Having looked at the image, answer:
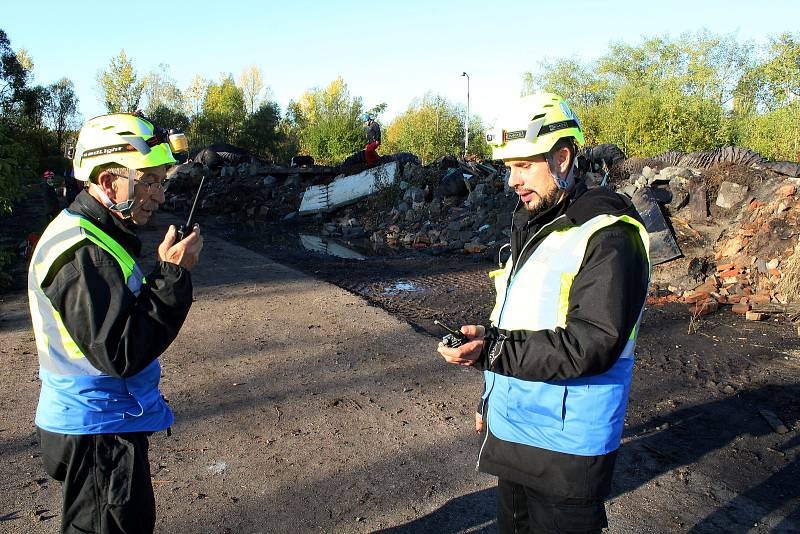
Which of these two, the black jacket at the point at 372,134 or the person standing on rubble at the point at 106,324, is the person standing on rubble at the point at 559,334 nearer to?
the person standing on rubble at the point at 106,324

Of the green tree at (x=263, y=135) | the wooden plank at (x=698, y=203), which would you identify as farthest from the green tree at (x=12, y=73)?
the wooden plank at (x=698, y=203)

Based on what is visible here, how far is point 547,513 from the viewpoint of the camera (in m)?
2.10

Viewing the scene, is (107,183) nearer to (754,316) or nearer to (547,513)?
(547,513)

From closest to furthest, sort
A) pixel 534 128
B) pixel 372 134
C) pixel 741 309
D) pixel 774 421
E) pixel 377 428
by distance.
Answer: pixel 534 128
pixel 377 428
pixel 774 421
pixel 741 309
pixel 372 134

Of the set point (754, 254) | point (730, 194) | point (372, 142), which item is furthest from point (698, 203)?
point (372, 142)

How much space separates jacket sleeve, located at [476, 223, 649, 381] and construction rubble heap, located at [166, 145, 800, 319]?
1.70ft

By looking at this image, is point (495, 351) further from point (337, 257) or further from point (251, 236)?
point (251, 236)

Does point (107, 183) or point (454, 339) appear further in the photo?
point (107, 183)

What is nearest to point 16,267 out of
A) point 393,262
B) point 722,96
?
point 393,262

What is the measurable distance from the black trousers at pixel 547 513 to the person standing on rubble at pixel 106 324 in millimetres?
1278

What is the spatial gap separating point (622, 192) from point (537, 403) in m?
6.67

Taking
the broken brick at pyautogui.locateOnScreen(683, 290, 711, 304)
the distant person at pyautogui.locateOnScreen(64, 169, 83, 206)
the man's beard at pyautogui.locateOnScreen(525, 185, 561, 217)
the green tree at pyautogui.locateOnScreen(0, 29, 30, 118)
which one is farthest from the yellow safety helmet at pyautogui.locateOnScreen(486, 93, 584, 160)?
the green tree at pyautogui.locateOnScreen(0, 29, 30, 118)

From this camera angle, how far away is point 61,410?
6.95ft

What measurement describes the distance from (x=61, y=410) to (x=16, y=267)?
8.74 meters
